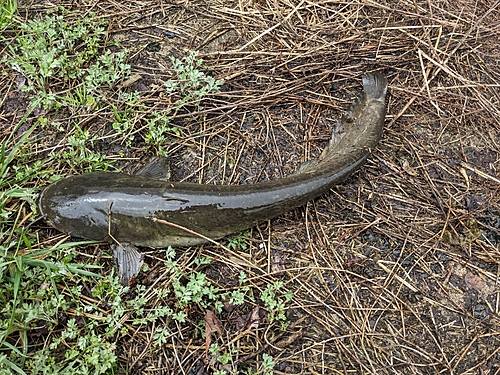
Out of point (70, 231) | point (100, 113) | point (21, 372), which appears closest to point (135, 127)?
point (100, 113)

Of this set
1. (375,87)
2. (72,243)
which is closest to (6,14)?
(72,243)

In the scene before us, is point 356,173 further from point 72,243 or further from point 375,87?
point 72,243

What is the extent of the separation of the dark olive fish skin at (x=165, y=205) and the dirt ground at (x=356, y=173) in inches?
7.2

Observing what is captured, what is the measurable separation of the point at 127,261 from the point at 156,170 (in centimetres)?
75

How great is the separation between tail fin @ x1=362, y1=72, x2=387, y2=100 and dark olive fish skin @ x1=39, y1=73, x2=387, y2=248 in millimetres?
772

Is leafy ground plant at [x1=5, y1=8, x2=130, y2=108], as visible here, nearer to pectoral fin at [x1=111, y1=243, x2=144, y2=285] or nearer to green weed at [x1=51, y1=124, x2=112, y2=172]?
green weed at [x1=51, y1=124, x2=112, y2=172]

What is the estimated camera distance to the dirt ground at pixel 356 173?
9.34 ft

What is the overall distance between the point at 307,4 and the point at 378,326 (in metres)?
2.95

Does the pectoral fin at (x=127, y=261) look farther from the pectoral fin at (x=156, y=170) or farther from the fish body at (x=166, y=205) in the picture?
the pectoral fin at (x=156, y=170)

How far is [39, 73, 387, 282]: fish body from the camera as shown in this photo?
3023mm

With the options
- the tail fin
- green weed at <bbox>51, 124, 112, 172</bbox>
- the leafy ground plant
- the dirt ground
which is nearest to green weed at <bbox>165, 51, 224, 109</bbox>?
the dirt ground

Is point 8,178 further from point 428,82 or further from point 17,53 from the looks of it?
point 428,82

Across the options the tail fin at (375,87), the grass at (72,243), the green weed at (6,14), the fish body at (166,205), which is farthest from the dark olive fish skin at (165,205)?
the green weed at (6,14)

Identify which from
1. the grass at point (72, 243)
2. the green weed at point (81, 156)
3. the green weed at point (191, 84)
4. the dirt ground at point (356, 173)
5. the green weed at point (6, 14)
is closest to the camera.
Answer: the grass at point (72, 243)
